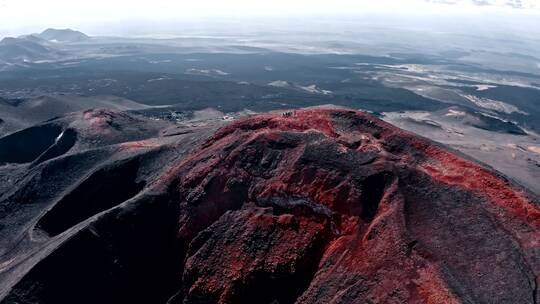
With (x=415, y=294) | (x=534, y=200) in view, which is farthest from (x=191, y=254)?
(x=534, y=200)

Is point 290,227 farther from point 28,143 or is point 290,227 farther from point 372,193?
point 28,143

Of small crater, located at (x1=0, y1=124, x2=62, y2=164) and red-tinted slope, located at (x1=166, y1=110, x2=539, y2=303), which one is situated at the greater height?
red-tinted slope, located at (x1=166, y1=110, x2=539, y2=303)

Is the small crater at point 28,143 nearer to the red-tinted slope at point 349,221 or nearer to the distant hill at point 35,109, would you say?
the distant hill at point 35,109

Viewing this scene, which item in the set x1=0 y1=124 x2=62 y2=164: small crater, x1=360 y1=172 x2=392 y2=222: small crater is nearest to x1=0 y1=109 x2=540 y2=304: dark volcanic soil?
x1=360 y1=172 x2=392 y2=222: small crater

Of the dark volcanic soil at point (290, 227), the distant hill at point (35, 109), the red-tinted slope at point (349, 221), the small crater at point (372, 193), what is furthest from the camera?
Answer: the distant hill at point (35, 109)

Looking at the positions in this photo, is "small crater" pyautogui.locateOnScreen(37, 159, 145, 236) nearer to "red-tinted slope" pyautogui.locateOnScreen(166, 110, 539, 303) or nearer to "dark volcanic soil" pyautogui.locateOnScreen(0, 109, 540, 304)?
"dark volcanic soil" pyautogui.locateOnScreen(0, 109, 540, 304)

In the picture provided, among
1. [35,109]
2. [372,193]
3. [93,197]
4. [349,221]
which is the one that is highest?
[372,193]

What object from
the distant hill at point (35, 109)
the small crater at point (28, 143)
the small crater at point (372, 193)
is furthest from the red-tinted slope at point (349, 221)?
the distant hill at point (35, 109)

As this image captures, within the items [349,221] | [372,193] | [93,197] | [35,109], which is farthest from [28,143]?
[372,193]

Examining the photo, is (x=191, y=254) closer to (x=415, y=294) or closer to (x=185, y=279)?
(x=185, y=279)
